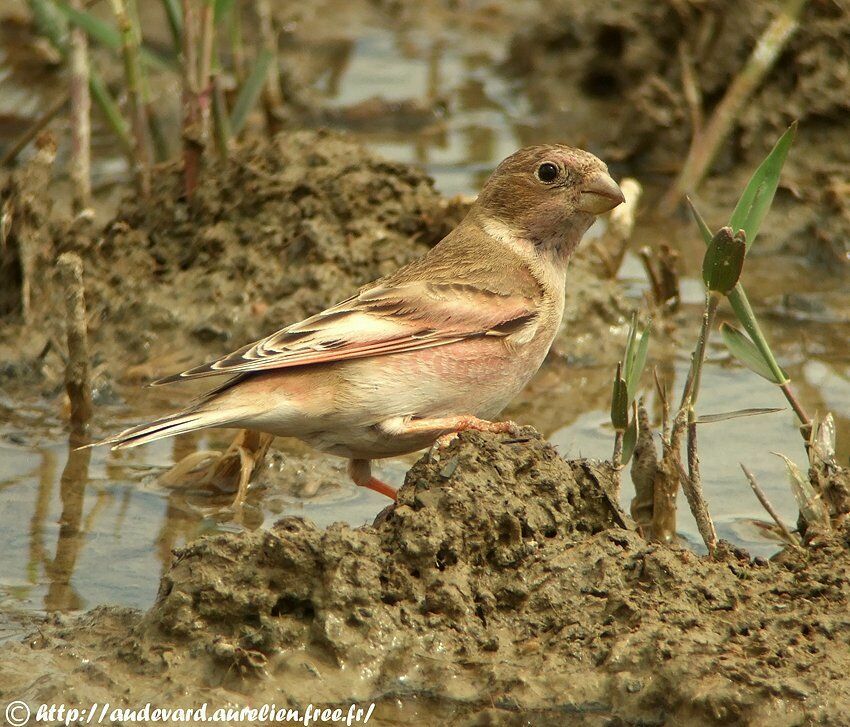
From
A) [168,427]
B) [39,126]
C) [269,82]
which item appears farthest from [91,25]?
[168,427]

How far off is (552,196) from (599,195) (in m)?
0.21

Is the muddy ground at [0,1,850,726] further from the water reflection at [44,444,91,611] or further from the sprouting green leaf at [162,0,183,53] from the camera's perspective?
the sprouting green leaf at [162,0,183,53]

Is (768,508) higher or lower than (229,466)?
higher

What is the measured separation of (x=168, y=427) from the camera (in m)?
4.68

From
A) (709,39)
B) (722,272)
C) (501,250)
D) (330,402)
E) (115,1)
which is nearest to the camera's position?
(722,272)

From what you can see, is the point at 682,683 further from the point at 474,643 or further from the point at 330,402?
the point at 330,402

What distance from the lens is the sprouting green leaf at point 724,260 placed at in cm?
454

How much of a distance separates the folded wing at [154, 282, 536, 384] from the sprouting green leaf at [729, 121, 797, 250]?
999mm

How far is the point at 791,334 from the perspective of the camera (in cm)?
763

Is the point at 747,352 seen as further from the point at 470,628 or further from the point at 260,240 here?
the point at 260,240

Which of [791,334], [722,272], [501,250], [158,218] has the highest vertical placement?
[722,272]

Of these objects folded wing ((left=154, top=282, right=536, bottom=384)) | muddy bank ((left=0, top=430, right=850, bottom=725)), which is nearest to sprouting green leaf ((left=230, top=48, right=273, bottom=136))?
folded wing ((left=154, top=282, right=536, bottom=384))

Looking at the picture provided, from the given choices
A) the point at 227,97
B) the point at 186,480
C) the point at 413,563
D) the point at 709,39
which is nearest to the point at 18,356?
the point at 186,480

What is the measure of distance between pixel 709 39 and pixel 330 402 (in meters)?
5.85
